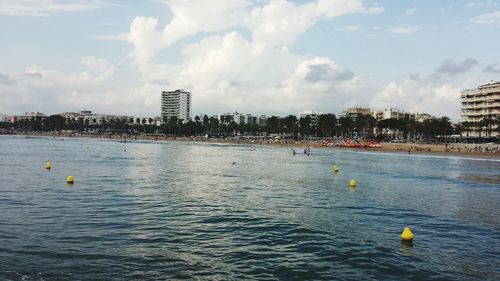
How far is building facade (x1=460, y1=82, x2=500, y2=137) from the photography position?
162 m

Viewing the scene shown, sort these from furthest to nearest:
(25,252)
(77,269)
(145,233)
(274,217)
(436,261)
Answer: (274,217) → (145,233) → (436,261) → (25,252) → (77,269)

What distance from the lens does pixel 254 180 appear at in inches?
1686

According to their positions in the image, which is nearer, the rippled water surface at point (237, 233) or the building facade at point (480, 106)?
the rippled water surface at point (237, 233)

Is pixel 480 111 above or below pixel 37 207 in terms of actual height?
above

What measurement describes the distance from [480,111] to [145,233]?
184m

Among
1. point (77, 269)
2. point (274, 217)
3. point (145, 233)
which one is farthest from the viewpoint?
point (274, 217)

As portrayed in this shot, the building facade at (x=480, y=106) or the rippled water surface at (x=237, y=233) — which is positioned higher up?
the building facade at (x=480, y=106)

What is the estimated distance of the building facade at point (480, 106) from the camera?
162500 mm

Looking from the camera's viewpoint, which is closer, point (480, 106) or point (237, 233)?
point (237, 233)

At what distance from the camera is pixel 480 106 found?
175875mm

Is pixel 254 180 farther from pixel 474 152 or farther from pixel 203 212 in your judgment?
pixel 474 152

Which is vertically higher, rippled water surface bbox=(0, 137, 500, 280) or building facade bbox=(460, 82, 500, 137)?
building facade bbox=(460, 82, 500, 137)

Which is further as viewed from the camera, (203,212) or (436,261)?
(203,212)

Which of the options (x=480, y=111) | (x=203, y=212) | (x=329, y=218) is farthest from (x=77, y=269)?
(x=480, y=111)
